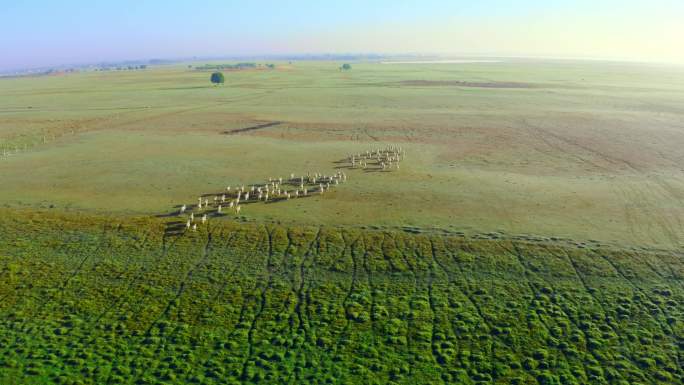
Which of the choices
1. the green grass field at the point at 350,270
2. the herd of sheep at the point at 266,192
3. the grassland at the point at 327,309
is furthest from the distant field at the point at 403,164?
the grassland at the point at 327,309

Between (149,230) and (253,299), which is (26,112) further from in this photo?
(253,299)

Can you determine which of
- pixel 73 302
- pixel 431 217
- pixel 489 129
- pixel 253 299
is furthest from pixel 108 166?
pixel 489 129

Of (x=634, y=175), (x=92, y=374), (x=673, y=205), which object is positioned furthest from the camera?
(x=634, y=175)

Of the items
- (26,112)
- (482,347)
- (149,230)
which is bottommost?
(482,347)

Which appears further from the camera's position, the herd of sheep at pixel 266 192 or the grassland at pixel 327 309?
the herd of sheep at pixel 266 192

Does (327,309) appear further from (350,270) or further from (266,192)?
(266,192)

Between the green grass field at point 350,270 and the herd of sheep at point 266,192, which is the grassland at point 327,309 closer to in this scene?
the green grass field at point 350,270

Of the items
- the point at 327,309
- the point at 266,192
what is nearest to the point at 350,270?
the point at 327,309
